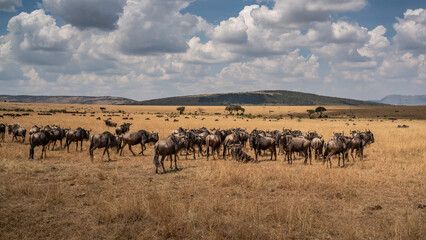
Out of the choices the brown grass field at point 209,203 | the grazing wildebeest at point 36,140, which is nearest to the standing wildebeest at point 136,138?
the brown grass field at point 209,203

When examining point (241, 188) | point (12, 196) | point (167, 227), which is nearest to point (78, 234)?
point (167, 227)

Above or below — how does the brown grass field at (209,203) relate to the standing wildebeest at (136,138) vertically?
below

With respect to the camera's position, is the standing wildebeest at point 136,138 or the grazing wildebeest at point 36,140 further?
the standing wildebeest at point 136,138

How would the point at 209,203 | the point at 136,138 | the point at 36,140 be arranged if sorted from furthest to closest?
the point at 136,138 < the point at 36,140 < the point at 209,203

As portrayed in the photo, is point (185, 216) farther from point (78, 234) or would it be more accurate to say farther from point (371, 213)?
point (371, 213)

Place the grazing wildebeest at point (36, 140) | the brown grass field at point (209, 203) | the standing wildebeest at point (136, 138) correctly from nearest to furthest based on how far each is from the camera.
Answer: the brown grass field at point (209, 203), the grazing wildebeest at point (36, 140), the standing wildebeest at point (136, 138)

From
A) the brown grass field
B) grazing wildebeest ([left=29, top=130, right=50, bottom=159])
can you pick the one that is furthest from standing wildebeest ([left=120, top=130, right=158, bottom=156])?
grazing wildebeest ([left=29, top=130, right=50, bottom=159])

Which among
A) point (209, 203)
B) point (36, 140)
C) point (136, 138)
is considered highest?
point (36, 140)

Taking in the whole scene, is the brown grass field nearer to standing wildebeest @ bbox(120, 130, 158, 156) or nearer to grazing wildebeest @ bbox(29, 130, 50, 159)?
grazing wildebeest @ bbox(29, 130, 50, 159)

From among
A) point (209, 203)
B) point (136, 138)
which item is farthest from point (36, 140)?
point (209, 203)

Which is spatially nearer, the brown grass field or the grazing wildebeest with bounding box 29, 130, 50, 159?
the brown grass field

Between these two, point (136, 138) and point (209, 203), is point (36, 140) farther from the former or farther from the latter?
point (209, 203)

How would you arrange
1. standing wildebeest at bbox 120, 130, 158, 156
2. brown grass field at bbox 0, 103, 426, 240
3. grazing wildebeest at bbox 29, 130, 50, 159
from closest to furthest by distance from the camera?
brown grass field at bbox 0, 103, 426, 240
grazing wildebeest at bbox 29, 130, 50, 159
standing wildebeest at bbox 120, 130, 158, 156

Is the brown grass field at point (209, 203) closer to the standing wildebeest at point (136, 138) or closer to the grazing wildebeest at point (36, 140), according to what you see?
the grazing wildebeest at point (36, 140)
